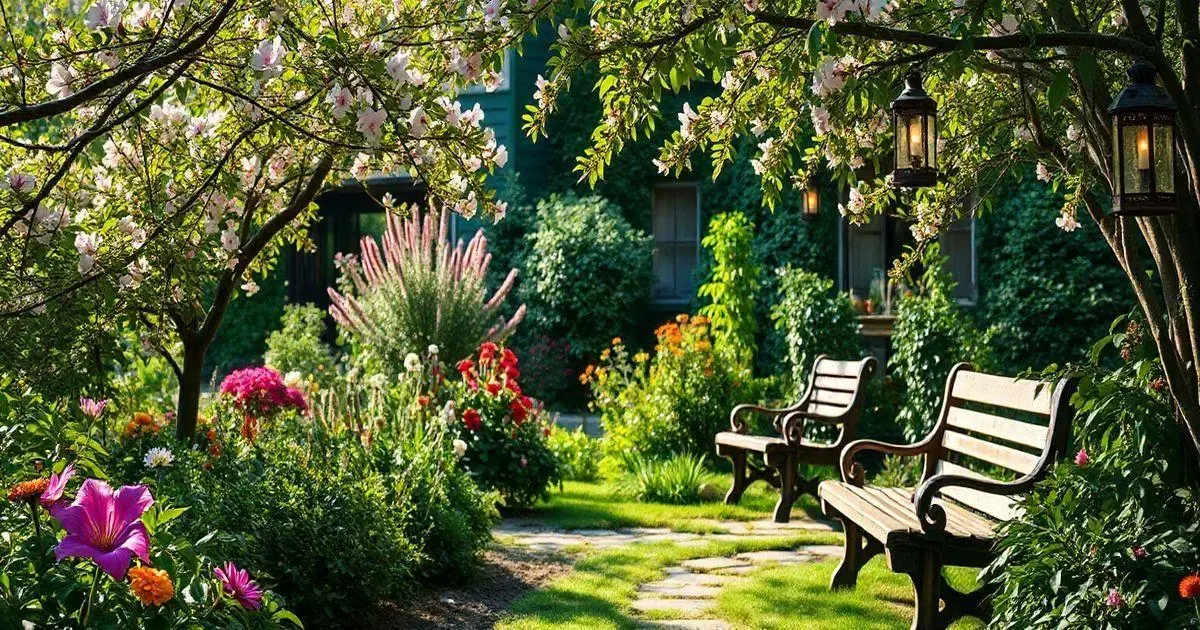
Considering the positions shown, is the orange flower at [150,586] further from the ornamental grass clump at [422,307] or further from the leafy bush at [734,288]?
the leafy bush at [734,288]

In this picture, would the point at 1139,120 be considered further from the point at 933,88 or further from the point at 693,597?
the point at 693,597

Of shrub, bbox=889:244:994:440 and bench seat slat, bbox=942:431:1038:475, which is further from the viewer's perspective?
shrub, bbox=889:244:994:440

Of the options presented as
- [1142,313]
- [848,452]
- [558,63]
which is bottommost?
[848,452]

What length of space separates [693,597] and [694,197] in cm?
986

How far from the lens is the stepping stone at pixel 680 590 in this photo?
5.16 m

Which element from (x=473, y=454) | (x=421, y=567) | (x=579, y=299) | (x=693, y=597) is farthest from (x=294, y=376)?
(x=579, y=299)

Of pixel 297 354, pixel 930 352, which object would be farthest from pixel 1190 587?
pixel 297 354

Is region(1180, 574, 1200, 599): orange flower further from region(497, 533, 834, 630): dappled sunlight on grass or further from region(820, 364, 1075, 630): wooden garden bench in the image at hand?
region(497, 533, 834, 630): dappled sunlight on grass

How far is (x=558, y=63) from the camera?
11.3ft

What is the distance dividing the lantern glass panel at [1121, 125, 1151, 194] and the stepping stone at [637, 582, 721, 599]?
2698 millimetres

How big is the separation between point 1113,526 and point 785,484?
152 inches

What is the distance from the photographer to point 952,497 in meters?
5.27

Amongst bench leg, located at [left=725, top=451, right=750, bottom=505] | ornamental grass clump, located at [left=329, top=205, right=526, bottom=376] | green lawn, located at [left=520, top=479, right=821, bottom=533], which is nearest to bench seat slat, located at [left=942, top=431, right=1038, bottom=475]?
green lawn, located at [left=520, top=479, right=821, bottom=533]

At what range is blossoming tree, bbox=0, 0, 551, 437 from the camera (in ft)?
10.6
